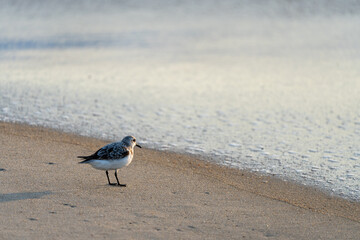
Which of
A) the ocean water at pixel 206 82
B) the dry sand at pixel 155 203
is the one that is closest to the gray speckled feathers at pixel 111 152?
the dry sand at pixel 155 203

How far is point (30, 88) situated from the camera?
10.1 metres

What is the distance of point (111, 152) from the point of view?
5.54 meters

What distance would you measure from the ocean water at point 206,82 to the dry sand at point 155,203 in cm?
55

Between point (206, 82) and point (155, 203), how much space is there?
21.0 ft

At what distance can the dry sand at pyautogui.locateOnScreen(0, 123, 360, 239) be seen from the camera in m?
4.60

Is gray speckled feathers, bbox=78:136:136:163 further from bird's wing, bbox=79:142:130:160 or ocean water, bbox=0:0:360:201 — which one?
ocean water, bbox=0:0:360:201

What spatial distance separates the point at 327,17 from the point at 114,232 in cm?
1740

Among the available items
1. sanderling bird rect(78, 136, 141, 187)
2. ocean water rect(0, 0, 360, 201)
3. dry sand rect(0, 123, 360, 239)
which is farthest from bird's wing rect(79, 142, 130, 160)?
ocean water rect(0, 0, 360, 201)

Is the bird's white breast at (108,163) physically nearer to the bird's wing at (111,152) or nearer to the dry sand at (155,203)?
the bird's wing at (111,152)

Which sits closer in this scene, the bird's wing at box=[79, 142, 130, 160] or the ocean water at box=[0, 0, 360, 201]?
the bird's wing at box=[79, 142, 130, 160]

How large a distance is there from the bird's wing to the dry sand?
0.33m

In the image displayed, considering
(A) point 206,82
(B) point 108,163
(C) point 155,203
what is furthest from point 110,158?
(A) point 206,82

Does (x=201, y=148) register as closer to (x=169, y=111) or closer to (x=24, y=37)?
(x=169, y=111)

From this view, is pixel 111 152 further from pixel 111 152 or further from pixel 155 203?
pixel 155 203
